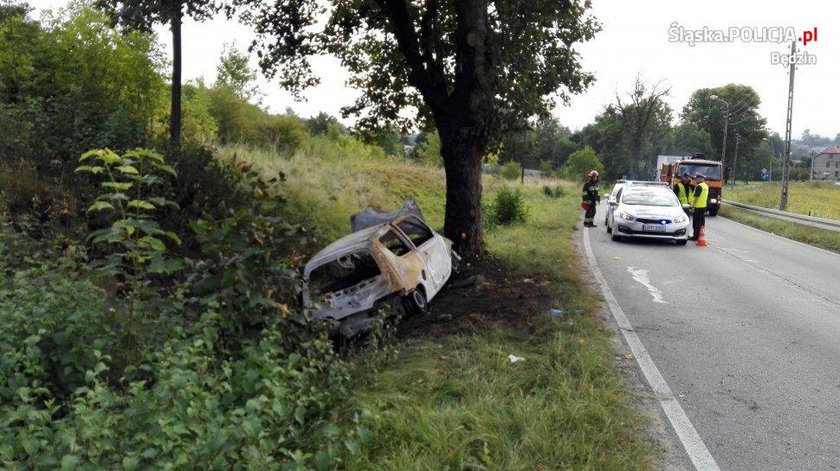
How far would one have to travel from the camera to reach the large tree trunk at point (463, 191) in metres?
11.8

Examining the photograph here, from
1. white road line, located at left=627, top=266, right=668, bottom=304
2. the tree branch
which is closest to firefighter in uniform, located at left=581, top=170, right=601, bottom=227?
white road line, located at left=627, top=266, right=668, bottom=304

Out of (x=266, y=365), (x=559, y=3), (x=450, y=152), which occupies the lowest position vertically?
(x=266, y=365)

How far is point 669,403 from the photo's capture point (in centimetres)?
536

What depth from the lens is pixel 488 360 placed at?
5.92 meters

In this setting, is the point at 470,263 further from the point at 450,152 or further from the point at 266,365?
the point at 266,365

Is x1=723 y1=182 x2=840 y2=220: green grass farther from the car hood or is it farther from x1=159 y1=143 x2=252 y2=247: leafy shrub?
x1=159 y1=143 x2=252 y2=247: leafy shrub

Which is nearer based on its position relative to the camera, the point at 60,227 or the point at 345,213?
the point at 60,227

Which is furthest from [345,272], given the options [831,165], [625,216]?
[831,165]

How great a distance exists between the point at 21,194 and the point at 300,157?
36.2 ft

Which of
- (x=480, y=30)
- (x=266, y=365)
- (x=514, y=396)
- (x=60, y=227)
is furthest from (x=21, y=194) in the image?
(x=514, y=396)

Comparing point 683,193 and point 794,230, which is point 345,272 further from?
point 794,230

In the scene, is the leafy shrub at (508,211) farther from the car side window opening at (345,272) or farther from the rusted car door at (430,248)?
the car side window opening at (345,272)

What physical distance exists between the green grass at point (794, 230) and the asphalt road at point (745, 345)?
477cm

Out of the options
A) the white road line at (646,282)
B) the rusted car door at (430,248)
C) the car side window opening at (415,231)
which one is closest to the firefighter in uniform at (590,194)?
the white road line at (646,282)
